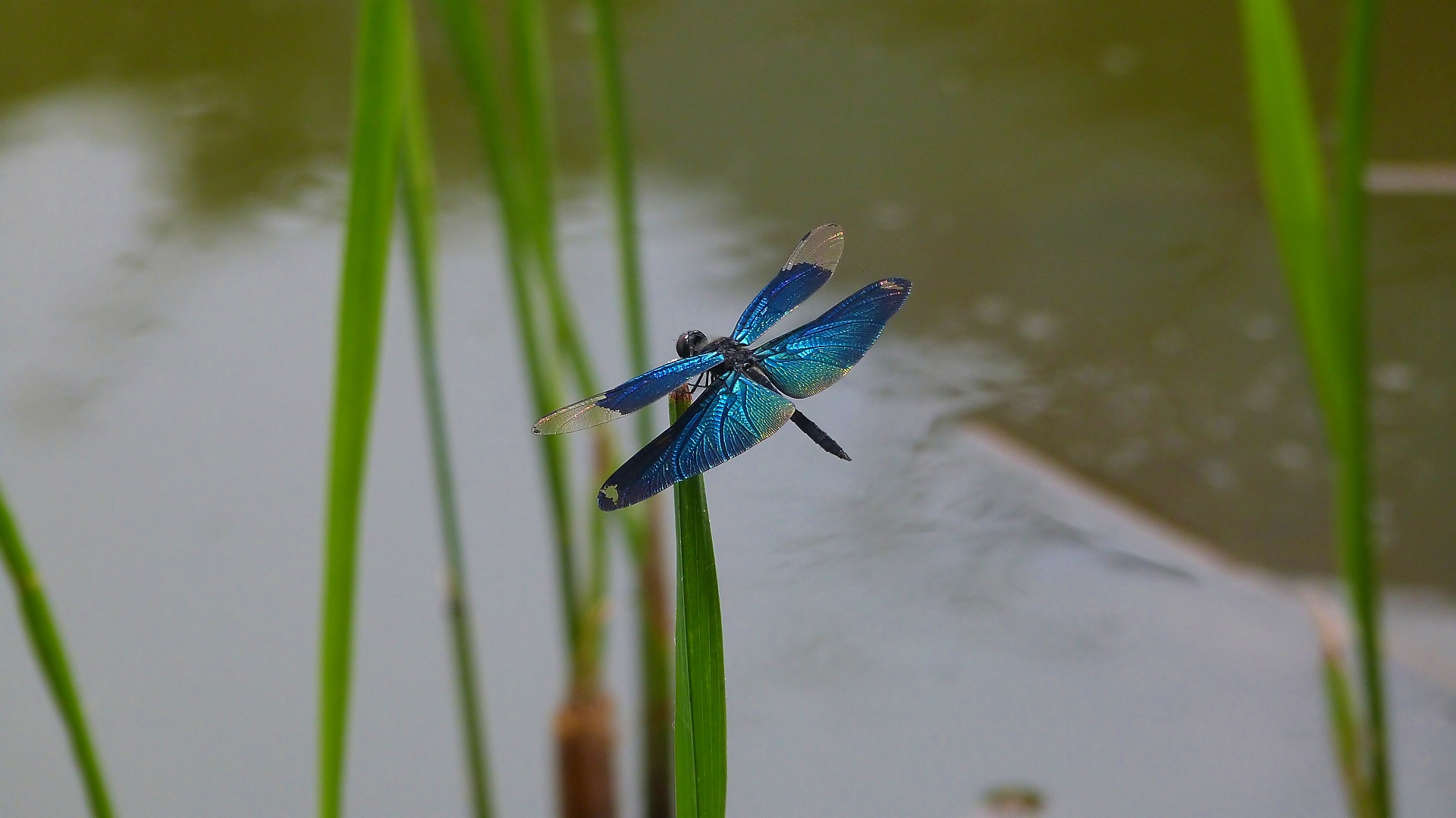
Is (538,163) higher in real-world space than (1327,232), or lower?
higher

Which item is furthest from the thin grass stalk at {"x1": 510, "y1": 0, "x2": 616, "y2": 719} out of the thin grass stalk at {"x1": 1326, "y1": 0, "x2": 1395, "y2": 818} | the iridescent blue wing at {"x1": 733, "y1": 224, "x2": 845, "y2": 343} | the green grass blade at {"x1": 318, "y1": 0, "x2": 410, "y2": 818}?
the thin grass stalk at {"x1": 1326, "y1": 0, "x2": 1395, "y2": 818}

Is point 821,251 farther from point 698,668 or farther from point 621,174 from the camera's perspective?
Result: point 698,668

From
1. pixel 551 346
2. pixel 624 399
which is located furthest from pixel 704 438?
pixel 551 346

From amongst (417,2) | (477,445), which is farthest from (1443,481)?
(417,2)

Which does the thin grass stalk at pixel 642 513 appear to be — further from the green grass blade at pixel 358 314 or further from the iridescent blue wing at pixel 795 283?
the green grass blade at pixel 358 314

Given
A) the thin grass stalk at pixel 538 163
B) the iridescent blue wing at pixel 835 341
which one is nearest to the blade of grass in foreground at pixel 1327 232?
the iridescent blue wing at pixel 835 341

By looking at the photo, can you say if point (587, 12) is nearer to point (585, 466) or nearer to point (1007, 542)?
point (585, 466)
